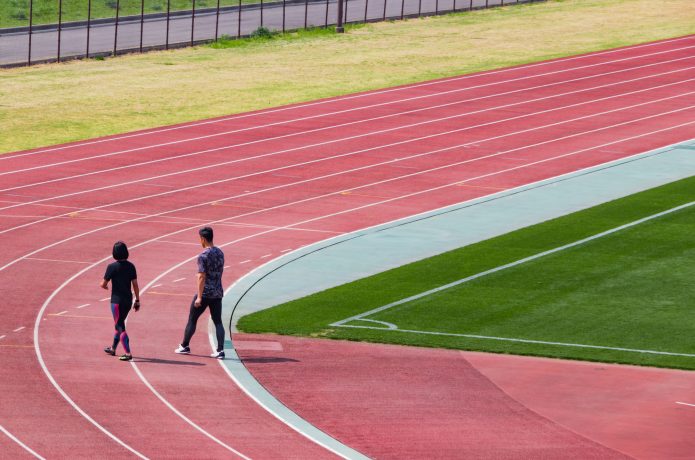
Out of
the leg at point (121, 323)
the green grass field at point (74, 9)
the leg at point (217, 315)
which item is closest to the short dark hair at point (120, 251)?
the leg at point (121, 323)

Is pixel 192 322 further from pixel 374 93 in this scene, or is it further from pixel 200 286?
pixel 374 93

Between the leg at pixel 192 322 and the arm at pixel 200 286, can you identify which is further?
the leg at pixel 192 322

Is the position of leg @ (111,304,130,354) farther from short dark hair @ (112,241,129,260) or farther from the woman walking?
short dark hair @ (112,241,129,260)

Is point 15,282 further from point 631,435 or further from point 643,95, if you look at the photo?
point 643,95

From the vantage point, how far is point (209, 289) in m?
19.3

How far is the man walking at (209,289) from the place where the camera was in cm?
1902

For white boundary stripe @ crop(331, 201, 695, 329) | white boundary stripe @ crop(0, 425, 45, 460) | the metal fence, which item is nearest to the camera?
white boundary stripe @ crop(0, 425, 45, 460)

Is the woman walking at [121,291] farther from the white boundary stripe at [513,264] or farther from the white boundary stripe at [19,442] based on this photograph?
the white boundary stripe at [513,264]

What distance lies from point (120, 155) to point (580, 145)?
13.3m

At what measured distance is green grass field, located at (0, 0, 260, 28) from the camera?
2790 inches

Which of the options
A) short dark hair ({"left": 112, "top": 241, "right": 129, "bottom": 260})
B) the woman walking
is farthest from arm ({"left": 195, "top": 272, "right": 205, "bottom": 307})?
short dark hair ({"left": 112, "top": 241, "right": 129, "bottom": 260})

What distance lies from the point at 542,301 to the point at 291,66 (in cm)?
3534

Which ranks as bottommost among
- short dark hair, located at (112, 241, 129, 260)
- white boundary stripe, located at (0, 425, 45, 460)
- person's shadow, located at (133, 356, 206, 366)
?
person's shadow, located at (133, 356, 206, 366)

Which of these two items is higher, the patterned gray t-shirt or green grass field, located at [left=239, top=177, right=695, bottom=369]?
the patterned gray t-shirt
